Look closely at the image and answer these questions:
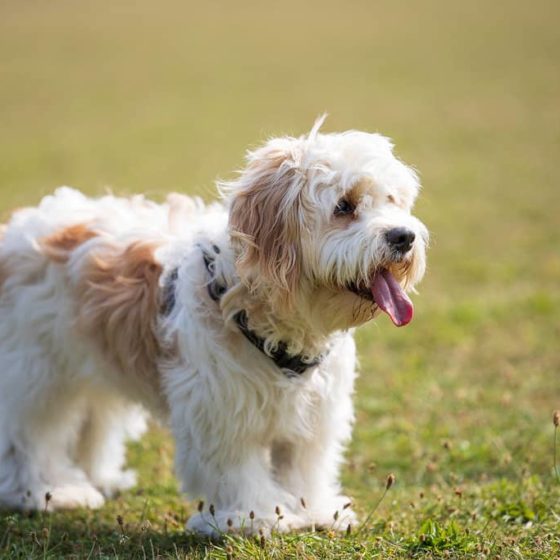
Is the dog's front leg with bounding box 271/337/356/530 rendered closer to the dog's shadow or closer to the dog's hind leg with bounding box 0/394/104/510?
the dog's shadow

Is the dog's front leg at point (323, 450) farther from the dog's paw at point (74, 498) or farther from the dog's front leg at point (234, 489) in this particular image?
the dog's paw at point (74, 498)

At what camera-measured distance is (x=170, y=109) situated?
69.5 ft

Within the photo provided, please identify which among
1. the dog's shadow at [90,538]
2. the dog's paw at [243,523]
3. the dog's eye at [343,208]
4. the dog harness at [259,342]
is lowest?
the dog's shadow at [90,538]

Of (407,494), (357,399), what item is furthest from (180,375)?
(357,399)

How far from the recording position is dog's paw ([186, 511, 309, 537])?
3887 millimetres

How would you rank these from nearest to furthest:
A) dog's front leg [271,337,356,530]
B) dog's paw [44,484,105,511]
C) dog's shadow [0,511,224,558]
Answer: dog's shadow [0,511,224,558] < dog's front leg [271,337,356,530] < dog's paw [44,484,105,511]

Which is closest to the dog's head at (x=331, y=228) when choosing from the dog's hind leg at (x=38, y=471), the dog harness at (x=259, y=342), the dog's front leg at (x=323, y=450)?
the dog harness at (x=259, y=342)

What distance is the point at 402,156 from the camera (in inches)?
613

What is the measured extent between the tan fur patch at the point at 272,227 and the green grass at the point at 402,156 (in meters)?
0.74

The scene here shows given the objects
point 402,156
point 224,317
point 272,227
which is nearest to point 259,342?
point 224,317

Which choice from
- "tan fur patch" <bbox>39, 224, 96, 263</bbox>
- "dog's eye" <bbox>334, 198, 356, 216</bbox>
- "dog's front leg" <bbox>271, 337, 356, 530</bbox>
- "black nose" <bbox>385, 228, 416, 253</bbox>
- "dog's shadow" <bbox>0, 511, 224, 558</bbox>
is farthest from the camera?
"tan fur patch" <bbox>39, 224, 96, 263</bbox>

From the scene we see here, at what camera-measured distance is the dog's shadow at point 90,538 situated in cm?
384

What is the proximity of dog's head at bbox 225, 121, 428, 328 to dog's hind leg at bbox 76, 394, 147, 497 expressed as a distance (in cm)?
174

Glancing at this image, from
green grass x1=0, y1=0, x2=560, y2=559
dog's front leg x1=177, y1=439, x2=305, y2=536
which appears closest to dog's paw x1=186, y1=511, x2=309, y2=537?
dog's front leg x1=177, y1=439, x2=305, y2=536
